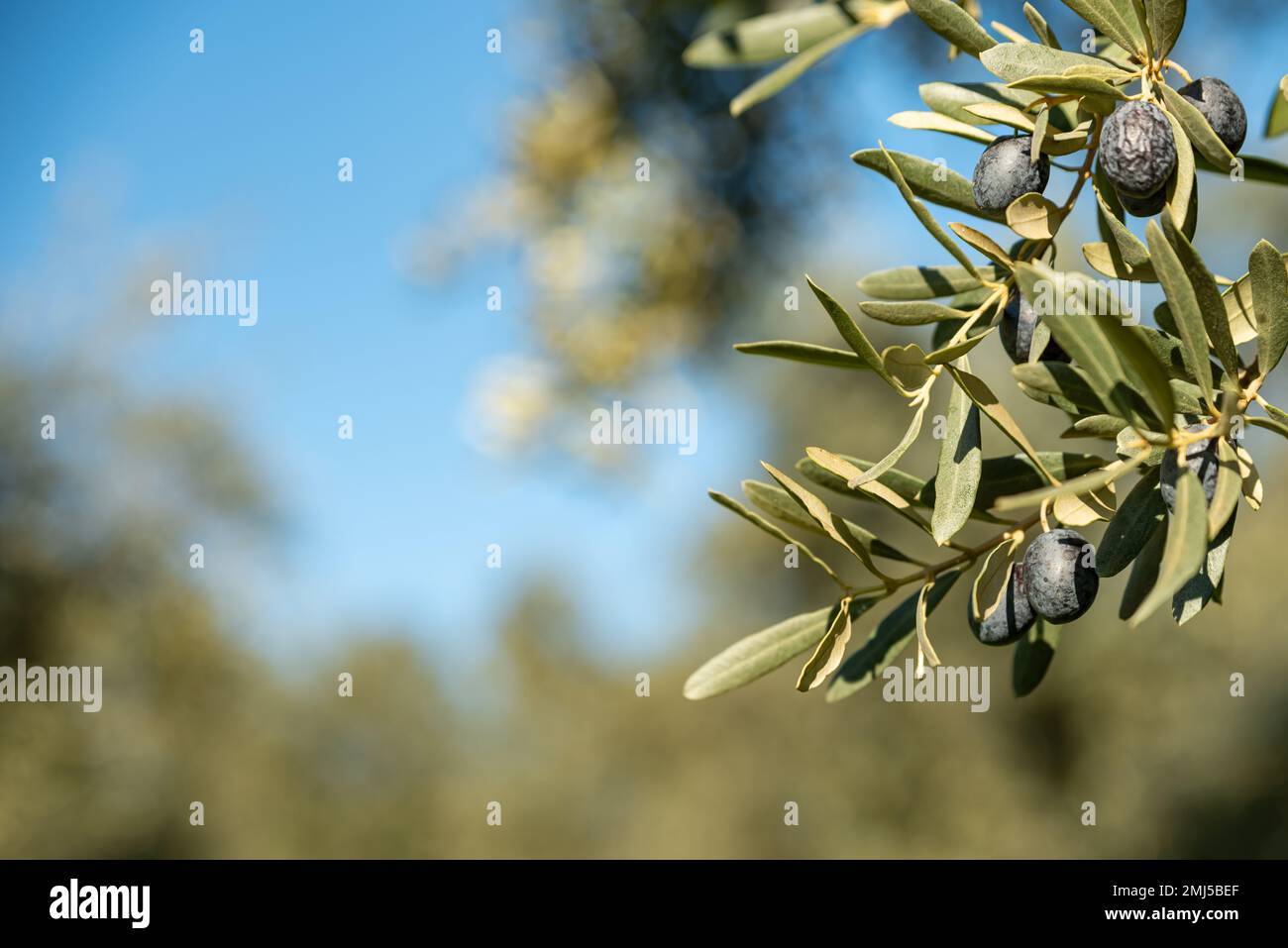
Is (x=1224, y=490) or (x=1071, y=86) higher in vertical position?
(x=1071, y=86)

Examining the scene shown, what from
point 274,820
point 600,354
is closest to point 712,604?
point 274,820

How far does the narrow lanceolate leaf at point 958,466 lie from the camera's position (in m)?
0.72

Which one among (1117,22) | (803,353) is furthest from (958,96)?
(803,353)

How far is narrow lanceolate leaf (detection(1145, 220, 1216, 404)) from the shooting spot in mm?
608

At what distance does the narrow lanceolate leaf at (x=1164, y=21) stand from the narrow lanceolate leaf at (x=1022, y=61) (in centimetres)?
4

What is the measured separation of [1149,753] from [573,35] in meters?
7.70

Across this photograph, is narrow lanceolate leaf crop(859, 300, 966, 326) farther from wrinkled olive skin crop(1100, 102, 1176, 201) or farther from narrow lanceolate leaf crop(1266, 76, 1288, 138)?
narrow lanceolate leaf crop(1266, 76, 1288, 138)

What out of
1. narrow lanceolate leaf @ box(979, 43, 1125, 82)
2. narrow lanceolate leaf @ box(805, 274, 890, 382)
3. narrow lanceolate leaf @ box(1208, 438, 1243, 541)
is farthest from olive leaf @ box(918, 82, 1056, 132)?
narrow lanceolate leaf @ box(1208, 438, 1243, 541)

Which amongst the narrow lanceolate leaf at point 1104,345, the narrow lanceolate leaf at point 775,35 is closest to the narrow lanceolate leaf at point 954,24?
the narrow lanceolate leaf at point 1104,345

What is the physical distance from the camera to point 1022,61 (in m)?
0.68

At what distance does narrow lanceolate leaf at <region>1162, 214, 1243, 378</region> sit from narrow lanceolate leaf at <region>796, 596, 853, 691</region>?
11.8 inches

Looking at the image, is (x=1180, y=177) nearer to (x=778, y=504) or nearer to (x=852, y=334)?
(x=852, y=334)

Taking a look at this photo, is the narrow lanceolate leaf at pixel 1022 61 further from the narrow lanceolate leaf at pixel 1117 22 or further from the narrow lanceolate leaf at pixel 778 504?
the narrow lanceolate leaf at pixel 778 504

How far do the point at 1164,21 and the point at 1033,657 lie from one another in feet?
1.77
